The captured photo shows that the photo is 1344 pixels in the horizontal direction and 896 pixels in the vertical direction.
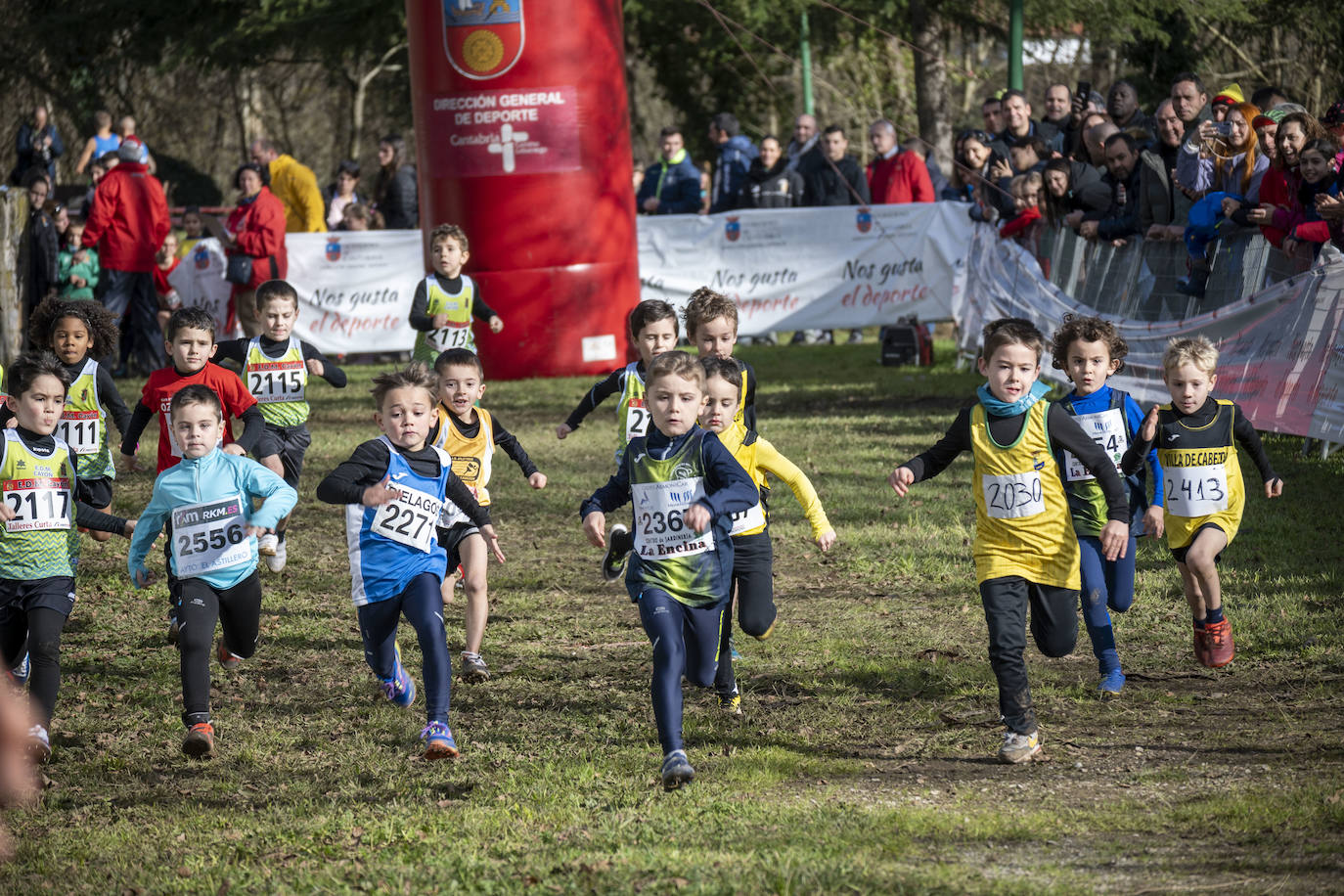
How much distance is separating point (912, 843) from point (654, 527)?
1.54m

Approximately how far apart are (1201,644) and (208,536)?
4.15 m

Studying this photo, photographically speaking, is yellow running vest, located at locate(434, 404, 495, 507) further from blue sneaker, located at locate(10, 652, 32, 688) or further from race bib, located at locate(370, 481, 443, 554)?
blue sneaker, located at locate(10, 652, 32, 688)

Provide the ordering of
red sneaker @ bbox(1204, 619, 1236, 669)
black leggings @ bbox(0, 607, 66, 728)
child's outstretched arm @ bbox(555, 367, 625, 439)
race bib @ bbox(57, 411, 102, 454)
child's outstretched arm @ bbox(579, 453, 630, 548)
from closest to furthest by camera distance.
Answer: child's outstretched arm @ bbox(579, 453, 630, 548), black leggings @ bbox(0, 607, 66, 728), red sneaker @ bbox(1204, 619, 1236, 669), child's outstretched arm @ bbox(555, 367, 625, 439), race bib @ bbox(57, 411, 102, 454)

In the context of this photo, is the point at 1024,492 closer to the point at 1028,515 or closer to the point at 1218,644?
the point at 1028,515

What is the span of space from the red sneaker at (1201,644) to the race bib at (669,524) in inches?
91.4

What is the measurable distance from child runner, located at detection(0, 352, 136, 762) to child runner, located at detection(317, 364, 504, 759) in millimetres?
1065

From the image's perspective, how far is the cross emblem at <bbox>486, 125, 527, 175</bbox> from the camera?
682 inches

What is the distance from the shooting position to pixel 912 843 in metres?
5.04

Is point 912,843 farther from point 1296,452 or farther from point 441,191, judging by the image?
point 441,191

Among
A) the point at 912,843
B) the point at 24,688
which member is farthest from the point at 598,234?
the point at 912,843

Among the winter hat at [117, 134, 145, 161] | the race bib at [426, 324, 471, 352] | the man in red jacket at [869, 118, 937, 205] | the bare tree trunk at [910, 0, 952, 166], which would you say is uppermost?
the bare tree trunk at [910, 0, 952, 166]

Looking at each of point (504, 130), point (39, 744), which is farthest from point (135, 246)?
point (39, 744)

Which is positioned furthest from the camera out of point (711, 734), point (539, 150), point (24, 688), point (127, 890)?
point (539, 150)

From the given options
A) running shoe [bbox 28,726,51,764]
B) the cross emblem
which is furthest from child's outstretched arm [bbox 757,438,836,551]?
the cross emblem
